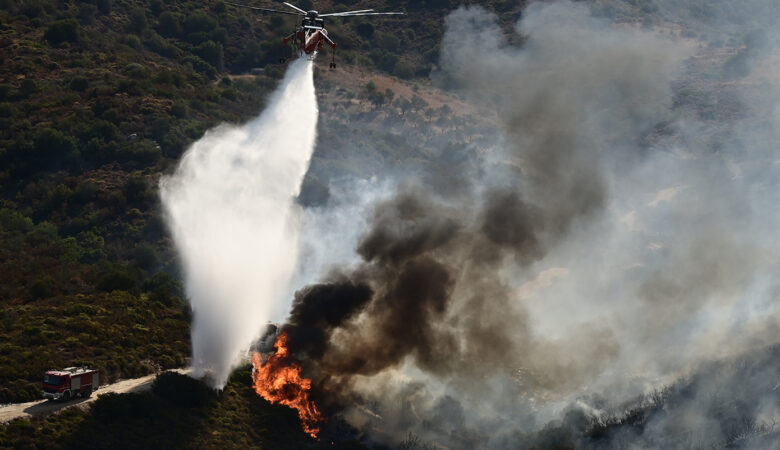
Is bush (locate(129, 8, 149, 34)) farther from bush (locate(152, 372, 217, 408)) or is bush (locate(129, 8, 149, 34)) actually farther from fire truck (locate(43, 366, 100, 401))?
fire truck (locate(43, 366, 100, 401))

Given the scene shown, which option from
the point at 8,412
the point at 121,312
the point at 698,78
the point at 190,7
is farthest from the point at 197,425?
the point at 190,7

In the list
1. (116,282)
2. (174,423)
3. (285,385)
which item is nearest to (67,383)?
(174,423)

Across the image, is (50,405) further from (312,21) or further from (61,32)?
(61,32)

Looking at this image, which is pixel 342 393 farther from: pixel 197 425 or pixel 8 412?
pixel 8 412

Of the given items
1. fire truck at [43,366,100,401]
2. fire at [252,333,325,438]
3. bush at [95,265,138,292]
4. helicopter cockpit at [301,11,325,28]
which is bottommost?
fire at [252,333,325,438]

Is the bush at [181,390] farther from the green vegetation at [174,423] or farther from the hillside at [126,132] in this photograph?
the hillside at [126,132]

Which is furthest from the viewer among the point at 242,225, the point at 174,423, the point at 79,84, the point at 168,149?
the point at 79,84

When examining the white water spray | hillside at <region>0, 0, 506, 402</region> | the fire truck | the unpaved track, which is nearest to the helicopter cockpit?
the white water spray

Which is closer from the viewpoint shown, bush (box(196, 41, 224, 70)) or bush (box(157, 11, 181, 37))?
bush (box(196, 41, 224, 70))
